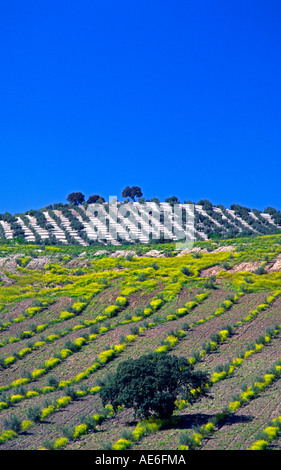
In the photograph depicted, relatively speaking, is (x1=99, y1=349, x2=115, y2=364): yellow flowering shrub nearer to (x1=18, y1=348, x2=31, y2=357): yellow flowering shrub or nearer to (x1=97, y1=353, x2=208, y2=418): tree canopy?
(x1=18, y1=348, x2=31, y2=357): yellow flowering shrub

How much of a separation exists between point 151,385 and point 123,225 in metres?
61.8

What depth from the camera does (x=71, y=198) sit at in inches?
5231

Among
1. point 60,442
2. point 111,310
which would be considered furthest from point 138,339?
point 60,442

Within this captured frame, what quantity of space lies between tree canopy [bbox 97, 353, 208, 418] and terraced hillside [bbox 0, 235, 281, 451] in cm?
68

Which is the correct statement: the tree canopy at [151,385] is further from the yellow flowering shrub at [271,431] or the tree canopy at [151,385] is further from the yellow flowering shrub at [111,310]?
the yellow flowering shrub at [111,310]

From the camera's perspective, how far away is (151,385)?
22.0 m

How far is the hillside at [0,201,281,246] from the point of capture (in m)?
78.8

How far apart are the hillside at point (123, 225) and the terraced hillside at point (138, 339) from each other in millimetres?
13014

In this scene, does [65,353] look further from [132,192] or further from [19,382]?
[132,192]

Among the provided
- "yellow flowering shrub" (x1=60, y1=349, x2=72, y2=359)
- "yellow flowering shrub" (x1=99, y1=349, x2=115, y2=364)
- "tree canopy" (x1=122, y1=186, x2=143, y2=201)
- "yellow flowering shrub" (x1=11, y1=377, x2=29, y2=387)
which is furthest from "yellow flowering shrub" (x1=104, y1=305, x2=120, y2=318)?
"tree canopy" (x1=122, y1=186, x2=143, y2=201)

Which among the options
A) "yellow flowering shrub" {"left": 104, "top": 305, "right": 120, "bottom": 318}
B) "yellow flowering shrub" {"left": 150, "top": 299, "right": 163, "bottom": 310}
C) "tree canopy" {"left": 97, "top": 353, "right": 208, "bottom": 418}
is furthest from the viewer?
"yellow flowering shrub" {"left": 150, "top": 299, "right": 163, "bottom": 310}

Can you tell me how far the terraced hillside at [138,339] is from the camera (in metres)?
21.1

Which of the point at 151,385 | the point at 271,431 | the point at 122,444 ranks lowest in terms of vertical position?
the point at 271,431
